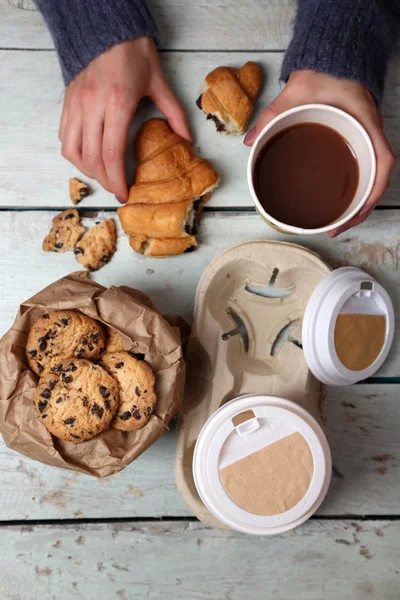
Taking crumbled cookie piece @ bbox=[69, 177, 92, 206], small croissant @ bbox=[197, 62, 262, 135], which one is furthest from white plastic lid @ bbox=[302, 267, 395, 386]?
crumbled cookie piece @ bbox=[69, 177, 92, 206]

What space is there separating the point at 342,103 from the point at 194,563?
0.69 m

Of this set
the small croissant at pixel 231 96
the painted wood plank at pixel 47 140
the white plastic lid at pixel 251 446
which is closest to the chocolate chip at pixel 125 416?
the white plastic lid at pixel 251 446

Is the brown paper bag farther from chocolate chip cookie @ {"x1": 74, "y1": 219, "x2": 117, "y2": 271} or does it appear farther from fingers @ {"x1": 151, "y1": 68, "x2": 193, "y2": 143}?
fingers @ {"x1": 151, "y1": 68, "x2": 193, "y2": 143}

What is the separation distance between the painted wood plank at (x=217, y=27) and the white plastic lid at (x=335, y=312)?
1.29ft

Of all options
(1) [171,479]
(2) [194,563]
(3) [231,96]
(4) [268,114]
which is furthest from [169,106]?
(2) [194,563]

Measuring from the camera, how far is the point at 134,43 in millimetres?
732

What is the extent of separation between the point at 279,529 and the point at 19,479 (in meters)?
0.40

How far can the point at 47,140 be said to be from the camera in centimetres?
81

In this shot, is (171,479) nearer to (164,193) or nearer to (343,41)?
(164,193)

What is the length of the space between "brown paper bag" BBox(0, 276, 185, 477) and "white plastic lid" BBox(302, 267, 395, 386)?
0.70ft

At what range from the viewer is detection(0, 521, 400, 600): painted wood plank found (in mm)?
796

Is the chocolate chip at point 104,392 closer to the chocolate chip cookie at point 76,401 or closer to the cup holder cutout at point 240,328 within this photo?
the chocolate chip cookie at point 76,401

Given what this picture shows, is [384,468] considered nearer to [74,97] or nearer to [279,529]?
[279,529]

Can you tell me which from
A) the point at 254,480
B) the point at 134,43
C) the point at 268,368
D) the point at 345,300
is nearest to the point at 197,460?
the point at 254,480
